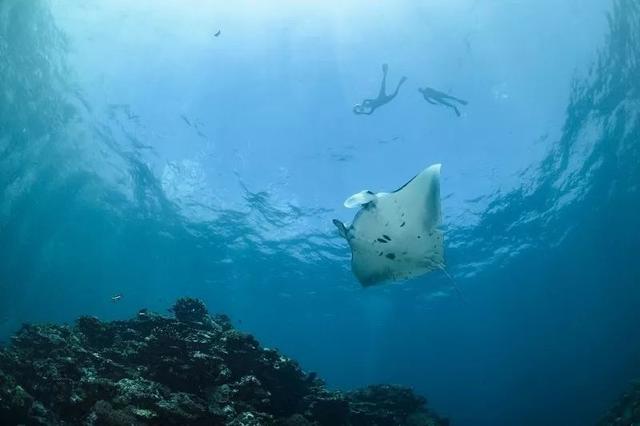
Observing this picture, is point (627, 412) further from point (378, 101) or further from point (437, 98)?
point (378, 101)

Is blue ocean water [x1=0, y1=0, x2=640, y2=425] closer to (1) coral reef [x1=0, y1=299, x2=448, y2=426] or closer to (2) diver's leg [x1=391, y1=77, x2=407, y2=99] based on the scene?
(2) diver's leg [x1=391, y1=77, x2=407, y2=99]

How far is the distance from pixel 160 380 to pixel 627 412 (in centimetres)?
1460

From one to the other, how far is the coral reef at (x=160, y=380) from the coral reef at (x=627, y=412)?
7.29 m

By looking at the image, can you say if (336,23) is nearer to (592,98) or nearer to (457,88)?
(457,88)

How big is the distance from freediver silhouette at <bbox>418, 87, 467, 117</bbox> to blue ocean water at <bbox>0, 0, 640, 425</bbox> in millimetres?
315

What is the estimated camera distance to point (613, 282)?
37.2 meters

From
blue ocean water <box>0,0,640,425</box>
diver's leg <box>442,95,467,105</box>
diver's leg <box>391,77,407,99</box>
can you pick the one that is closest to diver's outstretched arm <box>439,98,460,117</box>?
diver's leg <box>442,95,467,105</box>

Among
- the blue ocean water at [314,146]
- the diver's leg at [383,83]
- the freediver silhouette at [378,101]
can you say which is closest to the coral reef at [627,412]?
the blue ocean water at [314,146]

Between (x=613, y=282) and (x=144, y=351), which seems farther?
(x=613, y=282)

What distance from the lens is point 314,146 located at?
2097 cm

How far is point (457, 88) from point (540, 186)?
990 cm

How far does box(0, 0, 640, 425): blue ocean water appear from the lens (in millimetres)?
16250

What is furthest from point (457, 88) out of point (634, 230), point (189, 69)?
point (634, 230)

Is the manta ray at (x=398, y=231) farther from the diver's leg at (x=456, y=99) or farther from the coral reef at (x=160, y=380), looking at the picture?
the diver's leg at (x=456, y=99)
